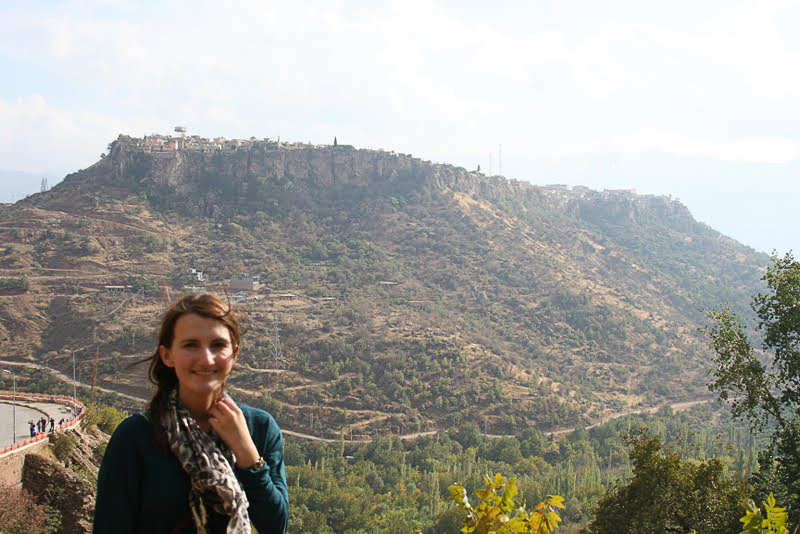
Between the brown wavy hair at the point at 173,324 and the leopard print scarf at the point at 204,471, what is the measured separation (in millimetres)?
100

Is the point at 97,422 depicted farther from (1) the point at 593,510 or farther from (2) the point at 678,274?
(2) the point at 678,274

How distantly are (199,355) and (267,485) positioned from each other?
488mm

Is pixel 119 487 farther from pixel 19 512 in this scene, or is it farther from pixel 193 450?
pixel 19 512

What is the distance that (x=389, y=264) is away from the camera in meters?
55.1

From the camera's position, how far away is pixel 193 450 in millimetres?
2246

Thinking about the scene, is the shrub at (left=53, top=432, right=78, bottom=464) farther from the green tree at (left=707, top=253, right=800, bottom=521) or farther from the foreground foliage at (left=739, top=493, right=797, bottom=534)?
the foreground foliage at (left=739, top=493, right=797, bottom=534)

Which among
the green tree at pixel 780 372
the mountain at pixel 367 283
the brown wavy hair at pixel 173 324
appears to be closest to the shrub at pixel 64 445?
the mountain at pixel 367 283

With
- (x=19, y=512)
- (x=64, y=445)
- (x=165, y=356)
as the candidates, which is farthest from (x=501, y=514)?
(x=64, y=445)

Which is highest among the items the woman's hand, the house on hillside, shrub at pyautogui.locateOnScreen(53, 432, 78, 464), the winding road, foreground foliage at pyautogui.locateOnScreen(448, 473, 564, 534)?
the woman's hand

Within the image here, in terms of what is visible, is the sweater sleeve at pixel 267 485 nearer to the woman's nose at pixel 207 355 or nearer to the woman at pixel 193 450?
the woman at pixel 193 450

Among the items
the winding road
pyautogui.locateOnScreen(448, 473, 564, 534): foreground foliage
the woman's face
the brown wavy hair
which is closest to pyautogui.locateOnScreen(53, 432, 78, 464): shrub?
the winding road

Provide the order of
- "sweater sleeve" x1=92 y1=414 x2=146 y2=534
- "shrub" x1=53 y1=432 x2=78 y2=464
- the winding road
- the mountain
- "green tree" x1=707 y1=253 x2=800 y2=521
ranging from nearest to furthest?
1. "sweater sleeve" x1=92 y1=414 x2=146 y2=534
2. "green tree" x1=707 y1=253 x2=800 y2=521
3. "shrub" x1=53 y1=432 x2=78 y2=464
4. the winding road
5. the mountain

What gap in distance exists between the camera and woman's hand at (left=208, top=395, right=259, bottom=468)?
90.4 inches

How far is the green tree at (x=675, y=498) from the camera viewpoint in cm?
1005
